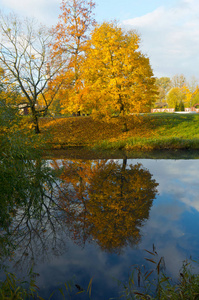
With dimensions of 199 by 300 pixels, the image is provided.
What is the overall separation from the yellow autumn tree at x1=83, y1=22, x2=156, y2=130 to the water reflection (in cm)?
1120

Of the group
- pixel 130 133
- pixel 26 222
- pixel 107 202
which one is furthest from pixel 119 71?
pixel 26 222

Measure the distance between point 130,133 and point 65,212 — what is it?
16.6 m

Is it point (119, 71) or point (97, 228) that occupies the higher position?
point (119, 71)

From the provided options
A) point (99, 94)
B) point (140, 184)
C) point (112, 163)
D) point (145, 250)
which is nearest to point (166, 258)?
Answer: point (145, 250)

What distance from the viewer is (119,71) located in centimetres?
2028

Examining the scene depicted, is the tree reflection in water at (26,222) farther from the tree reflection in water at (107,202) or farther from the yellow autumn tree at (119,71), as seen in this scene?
the yellow autumn tree at (119,71)

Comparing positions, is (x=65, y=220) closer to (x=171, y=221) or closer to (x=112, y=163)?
(x=171, y=221)

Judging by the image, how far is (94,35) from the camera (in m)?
20.3

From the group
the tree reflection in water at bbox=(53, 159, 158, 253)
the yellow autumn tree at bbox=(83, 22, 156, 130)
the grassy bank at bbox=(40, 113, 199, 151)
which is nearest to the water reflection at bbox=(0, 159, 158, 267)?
the tree reflection in water at bbox=(53, 159, 158, 253)

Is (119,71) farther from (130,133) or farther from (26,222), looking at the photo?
(26,222)

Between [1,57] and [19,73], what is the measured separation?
6.57 feet

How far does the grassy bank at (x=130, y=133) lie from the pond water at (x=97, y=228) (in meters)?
8.12

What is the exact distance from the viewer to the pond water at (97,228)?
4121 millimetres

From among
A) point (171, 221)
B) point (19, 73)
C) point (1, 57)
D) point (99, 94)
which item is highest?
point (1, 57)
